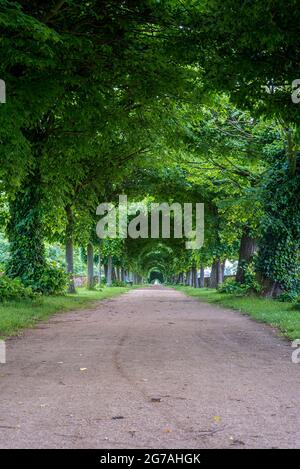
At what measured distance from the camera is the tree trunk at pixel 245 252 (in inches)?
1085

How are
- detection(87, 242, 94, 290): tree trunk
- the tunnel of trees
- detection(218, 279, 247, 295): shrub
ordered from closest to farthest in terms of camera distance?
1. the tunnel of trees
2. detection(218, 279, 247, 295): shrub
3. detection(87, 242, 94, 290): tree trunk

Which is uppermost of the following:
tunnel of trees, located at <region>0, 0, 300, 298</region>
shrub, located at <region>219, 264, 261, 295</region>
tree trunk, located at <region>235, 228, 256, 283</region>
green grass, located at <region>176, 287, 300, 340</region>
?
tunnel of trees, located at <region>0, 0, 300, 298</region>

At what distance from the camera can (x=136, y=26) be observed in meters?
11.2

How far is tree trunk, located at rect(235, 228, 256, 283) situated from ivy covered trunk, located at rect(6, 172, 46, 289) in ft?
35.2

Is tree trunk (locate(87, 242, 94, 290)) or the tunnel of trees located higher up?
the tunnel of trees

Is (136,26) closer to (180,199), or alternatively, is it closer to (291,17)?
(291,17)

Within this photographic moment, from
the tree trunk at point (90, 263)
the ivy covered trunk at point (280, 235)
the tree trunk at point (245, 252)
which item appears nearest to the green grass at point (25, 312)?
the ivy covered trunk at point (280, 235)

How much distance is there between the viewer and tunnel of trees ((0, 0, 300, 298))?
→ 10023 mm

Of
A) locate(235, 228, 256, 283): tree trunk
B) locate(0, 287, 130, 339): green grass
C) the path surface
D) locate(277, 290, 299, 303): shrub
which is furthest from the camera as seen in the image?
locate(235, 228, 256, 283): tree trunk

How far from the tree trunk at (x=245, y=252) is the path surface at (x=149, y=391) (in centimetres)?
1612

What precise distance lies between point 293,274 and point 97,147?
31.7 ft

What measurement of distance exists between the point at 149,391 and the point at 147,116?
12070mm

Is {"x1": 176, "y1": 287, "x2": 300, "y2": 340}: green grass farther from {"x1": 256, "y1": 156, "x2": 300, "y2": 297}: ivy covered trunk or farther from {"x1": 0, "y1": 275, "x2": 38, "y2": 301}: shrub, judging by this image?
{"x1": 0, "y1": 275, "x2": 38, "y2": 301}: shrub

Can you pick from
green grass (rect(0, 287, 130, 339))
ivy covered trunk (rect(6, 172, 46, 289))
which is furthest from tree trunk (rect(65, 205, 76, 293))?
green grass (rect(0, 287, 130, 339))
